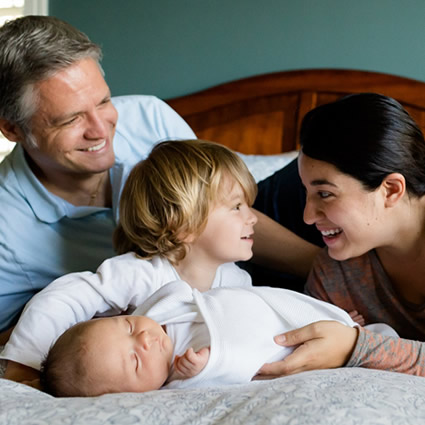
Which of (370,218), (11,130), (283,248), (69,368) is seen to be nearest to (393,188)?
(370,218)

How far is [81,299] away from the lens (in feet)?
4.95

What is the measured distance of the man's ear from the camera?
1.88 m

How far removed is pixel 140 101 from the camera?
229 centimetres

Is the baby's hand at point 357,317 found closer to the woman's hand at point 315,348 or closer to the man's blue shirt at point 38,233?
the woman's hand at point 315,348

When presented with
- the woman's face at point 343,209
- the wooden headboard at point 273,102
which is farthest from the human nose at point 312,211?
the wooden headboard at point 273,102

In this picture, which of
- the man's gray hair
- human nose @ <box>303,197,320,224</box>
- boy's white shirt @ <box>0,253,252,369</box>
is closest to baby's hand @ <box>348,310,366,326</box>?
human nose @ <box>303,197,320,224</box>

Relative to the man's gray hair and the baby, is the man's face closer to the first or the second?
the man's gray hair

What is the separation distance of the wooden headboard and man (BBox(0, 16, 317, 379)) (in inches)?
40.6

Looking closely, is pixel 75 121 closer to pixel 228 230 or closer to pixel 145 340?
pixel 228 230

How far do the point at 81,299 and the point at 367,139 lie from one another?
799 millimetres

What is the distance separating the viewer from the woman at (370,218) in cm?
133

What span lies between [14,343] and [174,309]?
0.39m

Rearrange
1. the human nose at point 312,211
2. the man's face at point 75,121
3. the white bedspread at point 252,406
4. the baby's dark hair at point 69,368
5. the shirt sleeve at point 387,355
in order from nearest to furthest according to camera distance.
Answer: the white bedspread at point 252,406 → the baby's dark hair at point 69,368 → the shirt sleeve at point 387,355 → the human nose at point 312,211 → the man's face at point 75,121

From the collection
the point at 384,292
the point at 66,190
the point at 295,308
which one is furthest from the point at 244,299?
the point at 66,190
